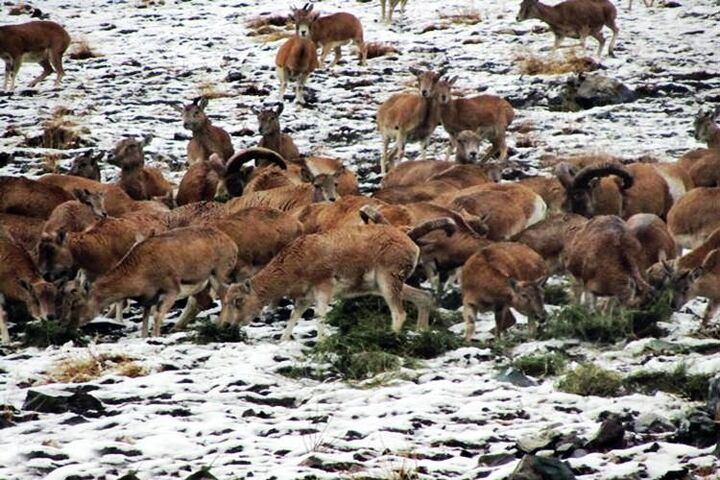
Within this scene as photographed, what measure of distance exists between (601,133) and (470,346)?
36.2ft

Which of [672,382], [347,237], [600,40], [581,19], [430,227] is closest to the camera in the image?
[672,382]

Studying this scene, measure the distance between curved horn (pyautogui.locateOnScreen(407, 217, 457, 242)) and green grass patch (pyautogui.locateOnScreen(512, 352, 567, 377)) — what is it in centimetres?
258

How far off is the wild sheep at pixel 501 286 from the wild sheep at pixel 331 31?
1654 cm

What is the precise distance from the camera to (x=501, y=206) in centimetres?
1542

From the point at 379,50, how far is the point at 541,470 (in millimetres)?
22319

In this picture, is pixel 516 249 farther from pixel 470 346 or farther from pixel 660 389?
pixel 660 389

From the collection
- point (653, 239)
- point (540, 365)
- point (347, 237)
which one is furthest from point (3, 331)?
point (653, 239)

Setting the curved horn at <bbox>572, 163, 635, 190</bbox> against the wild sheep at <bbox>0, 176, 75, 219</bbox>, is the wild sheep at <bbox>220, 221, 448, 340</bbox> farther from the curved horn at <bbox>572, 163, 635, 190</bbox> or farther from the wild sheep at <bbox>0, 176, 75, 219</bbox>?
the wild sheep at <bbox>0, 176, 75, 219</bbox>

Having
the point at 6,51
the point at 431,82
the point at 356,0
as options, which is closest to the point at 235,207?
the point at 431,82

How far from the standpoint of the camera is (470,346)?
11.8 m

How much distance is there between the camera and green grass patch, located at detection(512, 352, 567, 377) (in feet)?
35.4

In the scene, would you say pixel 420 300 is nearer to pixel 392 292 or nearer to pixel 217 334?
pixel 392 292

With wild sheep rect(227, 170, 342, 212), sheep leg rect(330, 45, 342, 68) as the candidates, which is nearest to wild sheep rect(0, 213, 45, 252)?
wild sheep rect(227, 170, 342, 212)

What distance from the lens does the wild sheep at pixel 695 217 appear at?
48.2 feet
